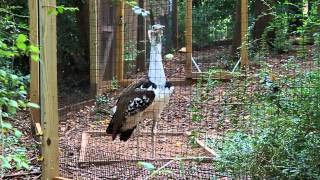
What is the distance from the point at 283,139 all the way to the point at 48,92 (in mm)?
1760

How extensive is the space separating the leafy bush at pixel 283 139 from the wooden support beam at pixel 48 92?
1.30m

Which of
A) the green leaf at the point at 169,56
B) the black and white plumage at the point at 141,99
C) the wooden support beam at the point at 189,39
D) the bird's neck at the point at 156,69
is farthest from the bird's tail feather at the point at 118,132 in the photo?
the wooden support beam at the point at 189,39

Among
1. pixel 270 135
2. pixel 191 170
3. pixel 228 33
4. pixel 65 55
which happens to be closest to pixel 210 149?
pixel 191 170

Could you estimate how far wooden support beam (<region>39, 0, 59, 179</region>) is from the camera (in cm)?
383

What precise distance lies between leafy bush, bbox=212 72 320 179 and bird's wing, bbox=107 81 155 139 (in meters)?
2.05

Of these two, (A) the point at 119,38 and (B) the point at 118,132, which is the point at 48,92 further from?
(A) the point at 119,38

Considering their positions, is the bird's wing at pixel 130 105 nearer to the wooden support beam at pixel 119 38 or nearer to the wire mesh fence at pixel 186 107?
the wire mesh fence at pixel 186 107

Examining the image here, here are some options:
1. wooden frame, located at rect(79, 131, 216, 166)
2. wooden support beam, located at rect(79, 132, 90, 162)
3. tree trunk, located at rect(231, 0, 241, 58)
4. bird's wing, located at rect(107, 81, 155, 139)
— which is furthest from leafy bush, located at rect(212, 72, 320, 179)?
Answer: tree trunk, located at rect(231, 0, 241, 58)

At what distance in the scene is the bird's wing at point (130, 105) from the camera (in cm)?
518

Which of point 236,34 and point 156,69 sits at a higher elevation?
point 236,34

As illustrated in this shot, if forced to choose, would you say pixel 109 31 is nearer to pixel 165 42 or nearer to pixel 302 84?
pixel 165 42

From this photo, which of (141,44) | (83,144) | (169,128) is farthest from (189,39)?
(83,144)

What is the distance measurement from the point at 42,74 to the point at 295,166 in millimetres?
1961

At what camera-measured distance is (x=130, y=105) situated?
5.19 m
